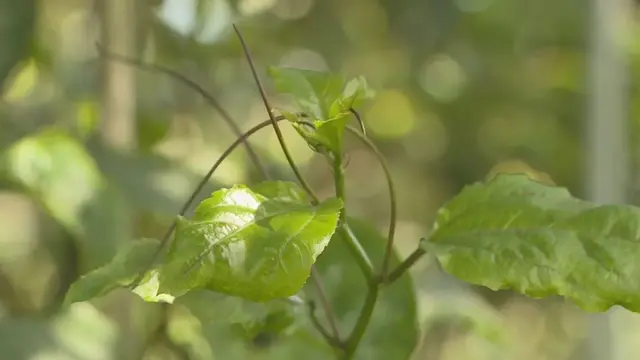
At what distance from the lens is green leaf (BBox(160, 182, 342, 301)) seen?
1.03 ft

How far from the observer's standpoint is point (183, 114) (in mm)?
1033

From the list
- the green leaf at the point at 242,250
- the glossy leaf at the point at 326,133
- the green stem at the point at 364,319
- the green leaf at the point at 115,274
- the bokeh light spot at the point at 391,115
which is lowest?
the bokeh light spot at the point at 391,115

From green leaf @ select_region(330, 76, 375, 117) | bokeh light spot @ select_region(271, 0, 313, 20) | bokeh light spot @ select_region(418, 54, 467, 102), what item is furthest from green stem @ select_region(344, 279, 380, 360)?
bokeh light spot @ select_region(418, 54, 467, 102)

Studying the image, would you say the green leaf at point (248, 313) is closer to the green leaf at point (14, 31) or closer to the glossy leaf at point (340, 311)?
the glossy leaf at point (340, 311)

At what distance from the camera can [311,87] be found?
0.42m

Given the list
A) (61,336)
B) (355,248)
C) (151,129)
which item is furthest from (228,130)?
(355,248)

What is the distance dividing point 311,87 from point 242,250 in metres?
0.13

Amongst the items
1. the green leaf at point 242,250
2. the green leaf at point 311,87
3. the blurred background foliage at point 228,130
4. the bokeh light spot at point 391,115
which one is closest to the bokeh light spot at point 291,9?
the blurred background foliage at point 228,130

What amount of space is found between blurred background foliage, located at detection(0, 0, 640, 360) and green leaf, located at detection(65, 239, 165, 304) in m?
0.10

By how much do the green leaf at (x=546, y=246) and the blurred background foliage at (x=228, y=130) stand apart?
154mm

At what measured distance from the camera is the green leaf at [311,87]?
411 millimetres

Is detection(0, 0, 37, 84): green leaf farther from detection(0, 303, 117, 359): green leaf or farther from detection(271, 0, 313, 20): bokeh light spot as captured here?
detection(271, 0, 313, 20): bokeh light spot

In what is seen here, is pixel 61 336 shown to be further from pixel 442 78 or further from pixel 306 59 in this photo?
pixel 442 78

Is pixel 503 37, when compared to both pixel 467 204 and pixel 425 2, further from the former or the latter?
pixel 467 204
